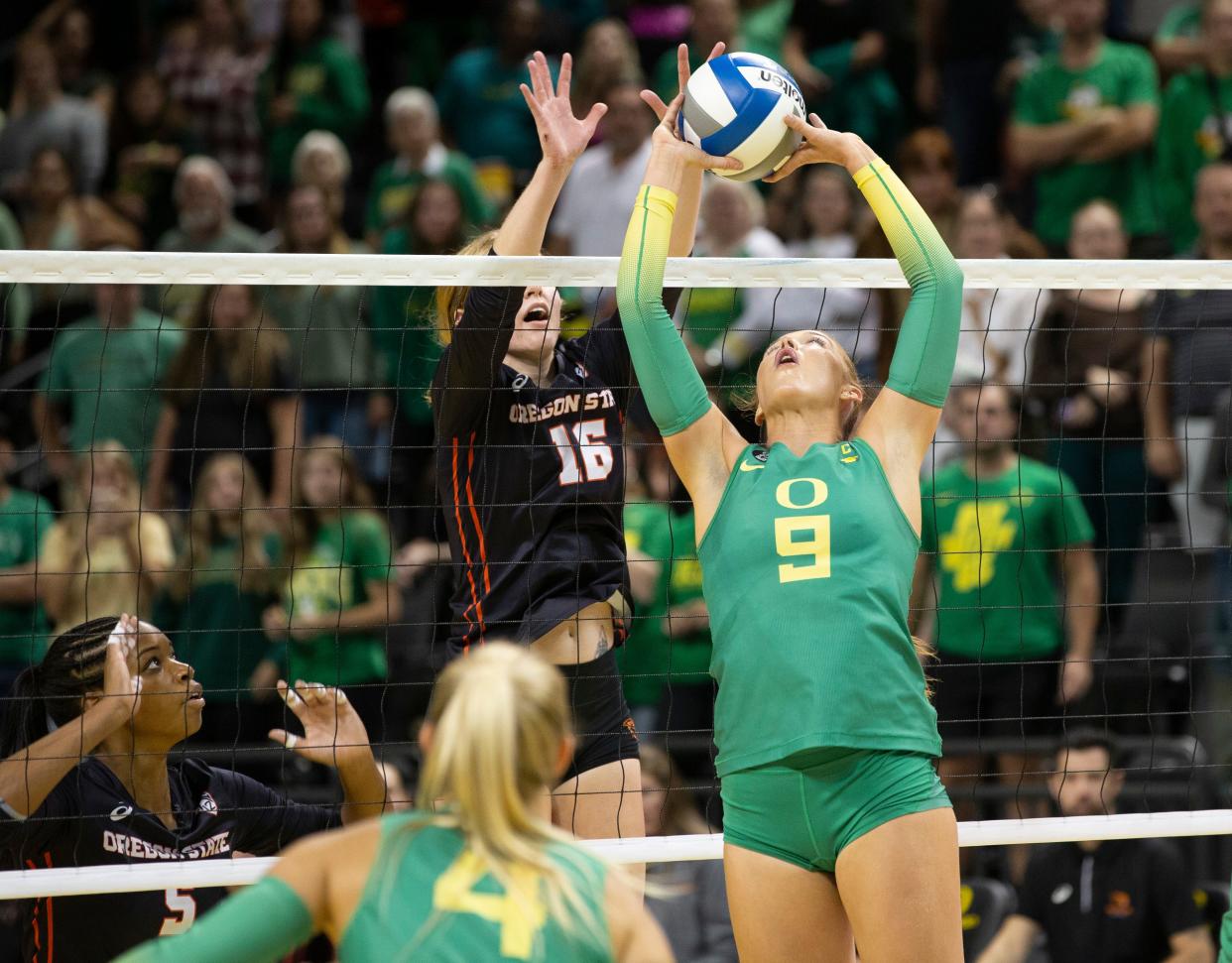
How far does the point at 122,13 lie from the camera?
12.1m

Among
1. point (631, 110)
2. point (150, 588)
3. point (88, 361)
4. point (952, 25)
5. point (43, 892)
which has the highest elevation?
point (952, 25)

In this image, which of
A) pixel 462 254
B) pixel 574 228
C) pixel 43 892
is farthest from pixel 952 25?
pixel 43 892

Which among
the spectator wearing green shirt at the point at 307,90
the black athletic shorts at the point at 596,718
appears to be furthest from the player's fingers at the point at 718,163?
the spectator wearing green shirt at the point at 307,90

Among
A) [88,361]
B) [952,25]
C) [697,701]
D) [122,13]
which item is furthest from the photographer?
[122,13]

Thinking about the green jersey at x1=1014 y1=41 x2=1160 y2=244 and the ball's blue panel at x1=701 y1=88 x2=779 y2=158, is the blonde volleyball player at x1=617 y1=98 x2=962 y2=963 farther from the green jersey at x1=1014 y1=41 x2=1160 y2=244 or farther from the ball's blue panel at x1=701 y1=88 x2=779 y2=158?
the green jersey at x1=1014 y1=41 x2=1160 y2=244

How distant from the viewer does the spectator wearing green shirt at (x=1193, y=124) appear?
866cm

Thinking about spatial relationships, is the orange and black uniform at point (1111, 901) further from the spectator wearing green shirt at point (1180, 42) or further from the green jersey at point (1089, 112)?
the spectator wearing green shirt at point (1180, 42)

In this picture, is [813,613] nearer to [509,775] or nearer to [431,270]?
[509,775]

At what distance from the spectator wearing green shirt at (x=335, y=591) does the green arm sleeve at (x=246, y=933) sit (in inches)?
198

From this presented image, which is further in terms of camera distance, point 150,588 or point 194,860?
point 150,588

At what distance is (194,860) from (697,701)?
3.47m

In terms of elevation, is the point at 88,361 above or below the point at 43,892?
above

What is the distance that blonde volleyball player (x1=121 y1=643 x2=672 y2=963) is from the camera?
265 cm

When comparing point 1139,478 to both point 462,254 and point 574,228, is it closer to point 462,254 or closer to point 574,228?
point 574,228
